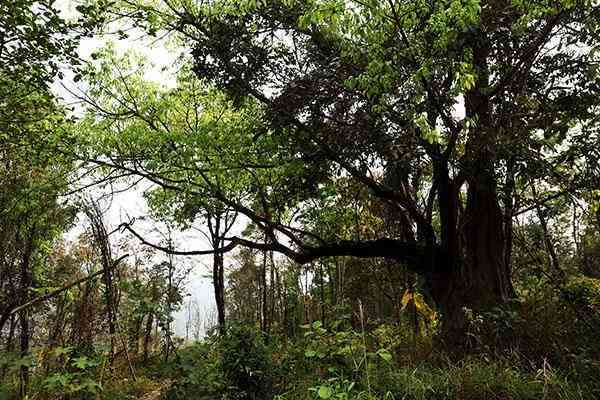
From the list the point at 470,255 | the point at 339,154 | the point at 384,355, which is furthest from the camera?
the point at 470,255

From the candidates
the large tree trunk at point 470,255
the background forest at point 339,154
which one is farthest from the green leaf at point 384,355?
the large tree trunk at point 470,255

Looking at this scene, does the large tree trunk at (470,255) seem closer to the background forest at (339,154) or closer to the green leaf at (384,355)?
the background forest at (339,154)

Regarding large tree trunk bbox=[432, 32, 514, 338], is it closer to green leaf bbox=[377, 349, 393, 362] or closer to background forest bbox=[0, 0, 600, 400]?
background forest bbox=[0, 0, 600, 400]

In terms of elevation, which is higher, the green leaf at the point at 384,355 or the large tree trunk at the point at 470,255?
the large tree trunk at the point at 470,255

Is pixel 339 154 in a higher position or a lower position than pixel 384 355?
higher

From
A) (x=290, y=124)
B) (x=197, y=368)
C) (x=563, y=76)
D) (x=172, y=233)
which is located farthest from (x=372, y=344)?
(x=172, y=233)

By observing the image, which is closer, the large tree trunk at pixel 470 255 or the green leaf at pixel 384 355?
the green leaf at pixel 384 355

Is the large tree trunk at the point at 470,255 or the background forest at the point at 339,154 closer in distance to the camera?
the background forest at the point at 339,154

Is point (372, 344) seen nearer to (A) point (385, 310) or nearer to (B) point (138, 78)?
(B) point (138, 78)

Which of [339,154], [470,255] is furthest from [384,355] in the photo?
[470,255]

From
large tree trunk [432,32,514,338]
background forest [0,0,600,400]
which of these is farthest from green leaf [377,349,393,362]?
large tree trunk [432,32,514,338]

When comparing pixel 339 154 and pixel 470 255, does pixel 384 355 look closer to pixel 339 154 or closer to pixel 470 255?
pixel 339 154

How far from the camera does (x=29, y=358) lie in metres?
3.90

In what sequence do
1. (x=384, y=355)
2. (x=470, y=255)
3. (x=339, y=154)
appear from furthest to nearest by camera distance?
1. (x=470, y=255)
2. (x=339, y=154)
3. (x=384, y=355)
